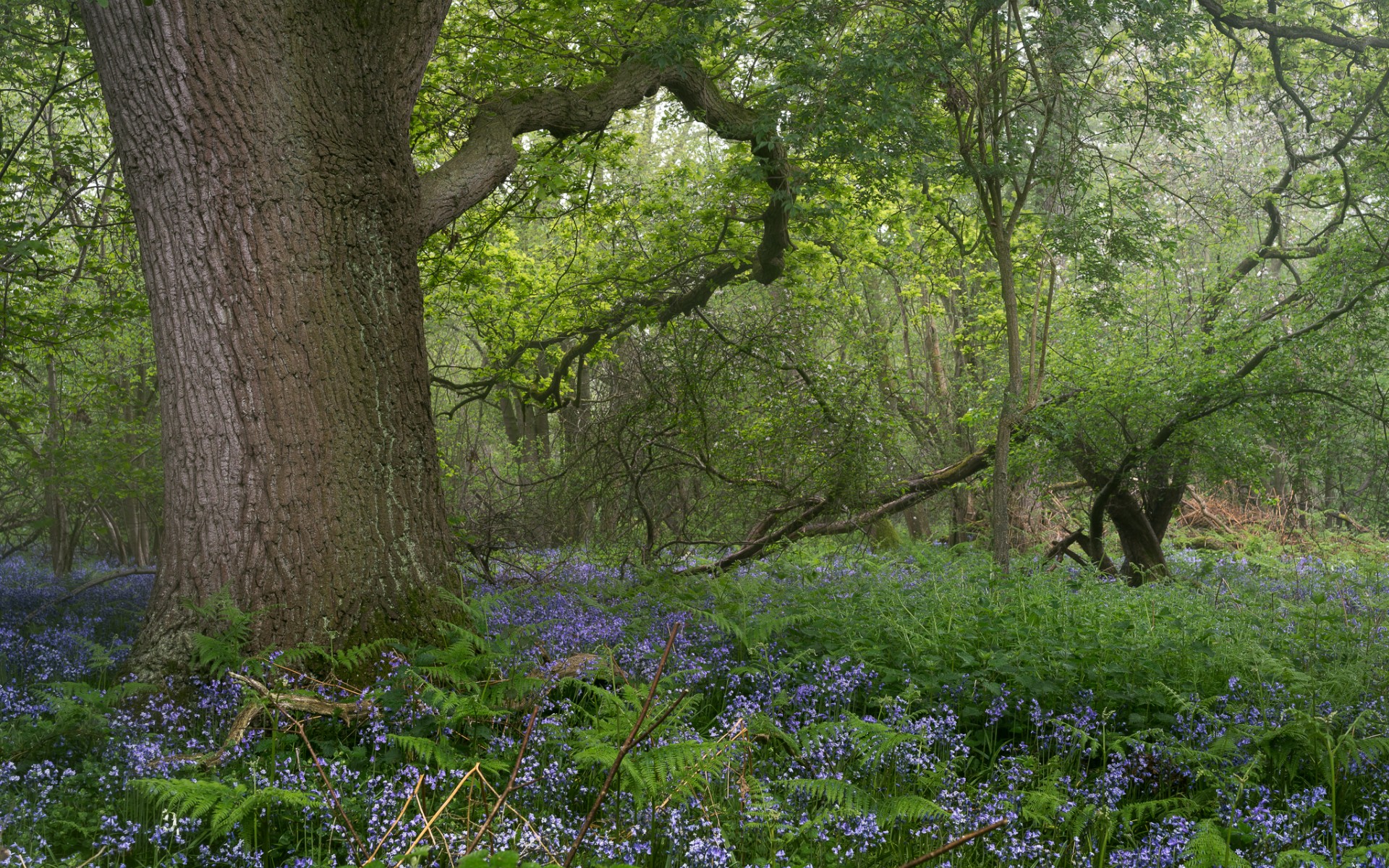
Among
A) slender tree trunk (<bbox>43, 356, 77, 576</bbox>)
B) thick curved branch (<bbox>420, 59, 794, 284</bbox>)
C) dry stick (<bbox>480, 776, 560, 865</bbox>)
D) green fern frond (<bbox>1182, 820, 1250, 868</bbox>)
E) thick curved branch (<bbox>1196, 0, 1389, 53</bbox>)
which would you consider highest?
thick curved branch (<bbox>1196, 0, 1389, 53</bbox>)

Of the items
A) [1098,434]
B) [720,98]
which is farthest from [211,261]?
[1098,434]

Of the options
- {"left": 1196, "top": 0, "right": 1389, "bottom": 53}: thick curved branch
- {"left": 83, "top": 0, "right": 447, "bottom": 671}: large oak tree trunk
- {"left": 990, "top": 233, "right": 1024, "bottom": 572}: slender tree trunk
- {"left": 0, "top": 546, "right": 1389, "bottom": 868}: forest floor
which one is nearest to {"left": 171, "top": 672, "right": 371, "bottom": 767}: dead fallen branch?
{"left": 0, "top": 546, "right": 1389, "bottom": 868}: forest floor

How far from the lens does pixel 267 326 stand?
4.28 m

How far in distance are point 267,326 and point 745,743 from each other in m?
2.86

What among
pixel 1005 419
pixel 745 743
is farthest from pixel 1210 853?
pixel 1005 419

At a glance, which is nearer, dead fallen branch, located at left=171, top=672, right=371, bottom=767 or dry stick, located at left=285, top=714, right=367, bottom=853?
dry stick, located at left=285, top=714, right=367, bottom=853

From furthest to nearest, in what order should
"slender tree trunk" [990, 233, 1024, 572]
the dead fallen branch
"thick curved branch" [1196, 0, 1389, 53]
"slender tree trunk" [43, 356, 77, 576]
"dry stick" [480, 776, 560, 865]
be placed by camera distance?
"slender tree trunk" [43, 356, 77, 576] < "thick curved branch" [1196, 0, 1389, 53] < "slender tree trunk" [990, 233, 1024, 572] < the dead fallen branch < "dry stick" [480, 776, 560, 865]

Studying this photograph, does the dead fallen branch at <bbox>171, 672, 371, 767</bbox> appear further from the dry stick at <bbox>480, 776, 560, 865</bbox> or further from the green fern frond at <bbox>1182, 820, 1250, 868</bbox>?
the green fern frond at <bbox>1182, 820, 1250, 868</bbox>

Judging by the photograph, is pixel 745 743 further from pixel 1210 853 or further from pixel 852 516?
pixel 852 516

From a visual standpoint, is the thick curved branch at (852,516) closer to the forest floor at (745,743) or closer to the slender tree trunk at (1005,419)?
the slender tree trunk at (1005,419)

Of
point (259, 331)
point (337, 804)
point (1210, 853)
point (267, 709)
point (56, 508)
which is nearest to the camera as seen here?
point (337, 804)

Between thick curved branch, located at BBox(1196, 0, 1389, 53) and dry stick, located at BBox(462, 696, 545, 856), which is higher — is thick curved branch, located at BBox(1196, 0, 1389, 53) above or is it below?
above

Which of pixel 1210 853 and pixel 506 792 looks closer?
pixel 506 792

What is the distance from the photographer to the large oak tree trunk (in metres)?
4.20
